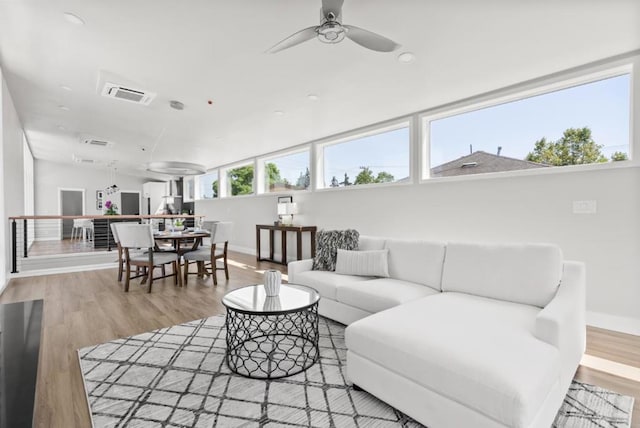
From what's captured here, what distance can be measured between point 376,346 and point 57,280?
561 cm

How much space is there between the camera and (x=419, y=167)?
4.43 metres

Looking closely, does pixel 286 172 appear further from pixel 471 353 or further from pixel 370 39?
pixel 471 353

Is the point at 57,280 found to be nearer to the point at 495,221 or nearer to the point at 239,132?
the point at 239,132

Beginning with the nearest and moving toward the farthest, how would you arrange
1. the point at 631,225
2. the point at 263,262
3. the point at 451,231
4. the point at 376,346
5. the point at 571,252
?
the point at 376,346, the point at 631,225, the point at 571,252, the point at 451,231, the point at 263,262

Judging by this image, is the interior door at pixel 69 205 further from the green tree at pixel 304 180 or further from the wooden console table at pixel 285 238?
the green tree at pixel 304 180

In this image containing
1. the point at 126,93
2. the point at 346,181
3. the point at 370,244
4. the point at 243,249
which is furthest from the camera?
the point at 243,249

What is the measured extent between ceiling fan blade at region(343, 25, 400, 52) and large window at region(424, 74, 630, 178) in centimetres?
234

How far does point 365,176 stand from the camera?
17.5 feet

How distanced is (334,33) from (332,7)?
16 centimetres

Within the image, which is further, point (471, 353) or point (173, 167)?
point (173, 167)

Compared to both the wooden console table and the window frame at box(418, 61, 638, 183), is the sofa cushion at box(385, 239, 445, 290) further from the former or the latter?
the wooden console table

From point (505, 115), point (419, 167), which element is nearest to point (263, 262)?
point (419, 167)

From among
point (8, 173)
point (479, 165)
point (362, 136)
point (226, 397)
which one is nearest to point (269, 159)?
point (362, 136)

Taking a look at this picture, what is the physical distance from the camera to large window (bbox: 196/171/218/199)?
10012 mm
